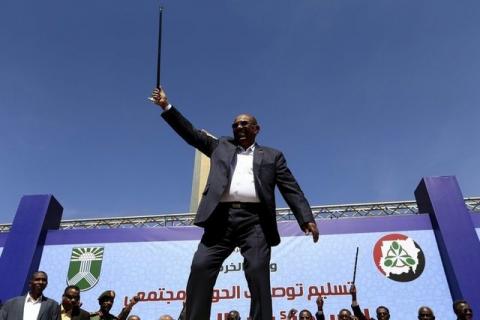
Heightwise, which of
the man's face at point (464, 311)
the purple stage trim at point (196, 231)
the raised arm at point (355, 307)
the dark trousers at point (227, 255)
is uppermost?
the purple stage trim at point (196, 231)

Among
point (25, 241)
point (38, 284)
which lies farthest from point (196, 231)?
point (38, 284)

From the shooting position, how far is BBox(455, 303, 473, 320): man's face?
4.67 metres

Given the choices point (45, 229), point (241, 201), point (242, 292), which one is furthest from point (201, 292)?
point (45, 229)

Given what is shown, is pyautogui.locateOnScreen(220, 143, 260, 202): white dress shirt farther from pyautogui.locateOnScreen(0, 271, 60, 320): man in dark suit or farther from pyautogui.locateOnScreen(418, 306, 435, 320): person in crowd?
pyautogui.locateOnScreen(418, 306, 435, 320): person in crowd

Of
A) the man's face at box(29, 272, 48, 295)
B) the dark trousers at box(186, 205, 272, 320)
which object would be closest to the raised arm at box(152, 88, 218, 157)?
the dark trousers at box(186, 205, 272, 320)

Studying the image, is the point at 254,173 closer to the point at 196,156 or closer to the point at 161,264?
the point at 161,264

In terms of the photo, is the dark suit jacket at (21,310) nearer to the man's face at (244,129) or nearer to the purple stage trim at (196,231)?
the man's face at (244,129)

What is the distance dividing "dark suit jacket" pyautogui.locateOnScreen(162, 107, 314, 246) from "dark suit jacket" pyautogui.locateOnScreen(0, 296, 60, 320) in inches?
120

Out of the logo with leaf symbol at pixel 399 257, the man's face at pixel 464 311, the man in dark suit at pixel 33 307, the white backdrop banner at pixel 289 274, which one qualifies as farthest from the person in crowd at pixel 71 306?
the logo with leaf symbol at pixel 399 257

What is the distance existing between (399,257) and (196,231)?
4.49m

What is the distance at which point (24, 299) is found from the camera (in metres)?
4.21

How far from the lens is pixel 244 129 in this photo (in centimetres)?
245

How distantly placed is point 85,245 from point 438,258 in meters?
7.87

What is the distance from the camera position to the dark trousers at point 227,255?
194 cm
